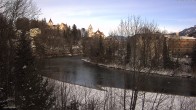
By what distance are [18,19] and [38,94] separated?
17.9 feet

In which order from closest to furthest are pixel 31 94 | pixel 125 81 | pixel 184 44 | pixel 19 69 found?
pixel 31 94 < pixel 19 69 < pixel 125 81 < pixel 184 44

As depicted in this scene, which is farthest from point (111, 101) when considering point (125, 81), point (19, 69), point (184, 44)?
point (184, 44)

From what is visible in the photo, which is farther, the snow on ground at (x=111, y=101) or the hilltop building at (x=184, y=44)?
the hilltop building at (x=184, y=44)

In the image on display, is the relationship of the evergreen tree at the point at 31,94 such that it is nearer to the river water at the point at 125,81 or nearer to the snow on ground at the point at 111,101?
the snow on ground at the point at 111,101

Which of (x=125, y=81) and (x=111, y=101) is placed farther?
(x=125, y=81)

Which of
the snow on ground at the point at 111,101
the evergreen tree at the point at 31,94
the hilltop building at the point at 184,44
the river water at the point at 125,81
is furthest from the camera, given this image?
the hilltop building at the point at 184,44

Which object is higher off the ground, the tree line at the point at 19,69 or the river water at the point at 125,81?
the tree line at the point at 19,69

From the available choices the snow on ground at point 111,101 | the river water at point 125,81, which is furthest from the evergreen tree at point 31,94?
the river water at point 125,81

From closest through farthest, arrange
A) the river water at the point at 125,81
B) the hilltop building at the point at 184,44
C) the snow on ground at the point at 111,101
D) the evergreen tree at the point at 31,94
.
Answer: the evergreen tree at the point at 31,94 → the snow on ground at the point at 111,101 → the river water at the point at 125,81 → the hilltop building at the point at 184,44

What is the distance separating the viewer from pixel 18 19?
1251cm

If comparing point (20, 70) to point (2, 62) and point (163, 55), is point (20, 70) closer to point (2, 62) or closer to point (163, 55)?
point (2, 62)

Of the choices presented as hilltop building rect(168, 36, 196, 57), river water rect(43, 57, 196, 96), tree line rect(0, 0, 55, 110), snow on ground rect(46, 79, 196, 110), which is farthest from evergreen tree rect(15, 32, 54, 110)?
hilltop building rect(168, 36, 196, 57)

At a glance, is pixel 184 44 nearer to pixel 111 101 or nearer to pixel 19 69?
pixel 111 101

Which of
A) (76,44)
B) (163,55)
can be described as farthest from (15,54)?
(76,44)
